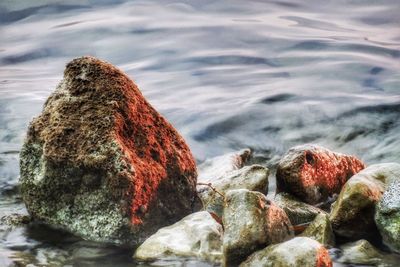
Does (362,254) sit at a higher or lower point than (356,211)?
lower

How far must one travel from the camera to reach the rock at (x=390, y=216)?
5105mm

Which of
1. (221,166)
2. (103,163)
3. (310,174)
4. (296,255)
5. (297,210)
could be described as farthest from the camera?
(221,166)

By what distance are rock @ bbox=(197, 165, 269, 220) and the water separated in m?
1.11

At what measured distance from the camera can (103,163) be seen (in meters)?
5.48

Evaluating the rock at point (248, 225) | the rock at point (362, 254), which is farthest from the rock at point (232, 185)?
the rock at point (362, 254)

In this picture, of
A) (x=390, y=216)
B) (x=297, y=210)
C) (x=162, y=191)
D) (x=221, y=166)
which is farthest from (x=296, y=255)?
(x=221, y=166)

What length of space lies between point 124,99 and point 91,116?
1.11 feet

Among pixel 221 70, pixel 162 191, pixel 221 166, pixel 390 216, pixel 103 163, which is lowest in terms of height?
pixel 221 70

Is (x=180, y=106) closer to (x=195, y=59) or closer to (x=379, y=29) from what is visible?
(x=195, y=59)

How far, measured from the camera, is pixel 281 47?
1784cm

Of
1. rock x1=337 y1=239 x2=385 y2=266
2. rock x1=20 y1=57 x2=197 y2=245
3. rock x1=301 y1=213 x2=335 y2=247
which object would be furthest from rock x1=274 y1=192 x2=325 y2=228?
rock x1=20 y1=57 x2=197 y2=245

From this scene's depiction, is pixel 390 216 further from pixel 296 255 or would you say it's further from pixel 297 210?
pixel 296 255

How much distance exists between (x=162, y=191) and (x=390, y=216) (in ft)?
6.41

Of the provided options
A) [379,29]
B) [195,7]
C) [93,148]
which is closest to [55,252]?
[93,148]
